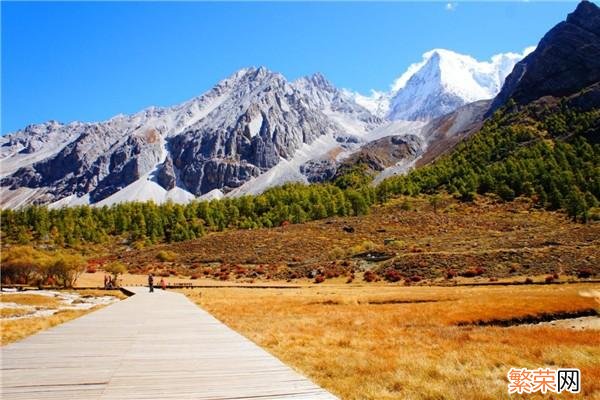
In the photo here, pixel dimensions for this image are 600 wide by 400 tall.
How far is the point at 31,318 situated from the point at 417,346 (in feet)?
84.8

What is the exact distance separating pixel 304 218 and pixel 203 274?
6309cm

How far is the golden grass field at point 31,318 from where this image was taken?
22500mm

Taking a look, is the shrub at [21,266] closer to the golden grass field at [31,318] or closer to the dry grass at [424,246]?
the golden grass field at [31,318]

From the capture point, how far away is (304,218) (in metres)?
139

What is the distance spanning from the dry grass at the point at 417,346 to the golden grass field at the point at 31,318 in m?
9.81

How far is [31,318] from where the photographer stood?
29078 mm

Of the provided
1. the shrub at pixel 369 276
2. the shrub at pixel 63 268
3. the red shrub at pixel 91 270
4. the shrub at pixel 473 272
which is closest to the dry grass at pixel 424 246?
the shrub at pixel 473 272

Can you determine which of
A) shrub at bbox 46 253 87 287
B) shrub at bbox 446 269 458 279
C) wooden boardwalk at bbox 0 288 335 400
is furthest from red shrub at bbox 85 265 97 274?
wooden boardwalk at bbox 0 288 335 400

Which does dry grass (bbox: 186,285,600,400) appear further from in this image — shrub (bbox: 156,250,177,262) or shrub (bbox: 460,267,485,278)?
shrub (bbox: 156,250,177,262)

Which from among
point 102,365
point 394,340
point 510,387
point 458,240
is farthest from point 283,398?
point 458,240

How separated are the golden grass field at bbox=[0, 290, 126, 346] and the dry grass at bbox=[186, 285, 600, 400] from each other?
981cm

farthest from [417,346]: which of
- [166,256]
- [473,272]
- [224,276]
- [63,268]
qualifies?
[166,256]

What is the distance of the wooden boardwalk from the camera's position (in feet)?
27.2

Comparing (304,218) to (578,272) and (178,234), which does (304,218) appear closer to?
(178,234)
